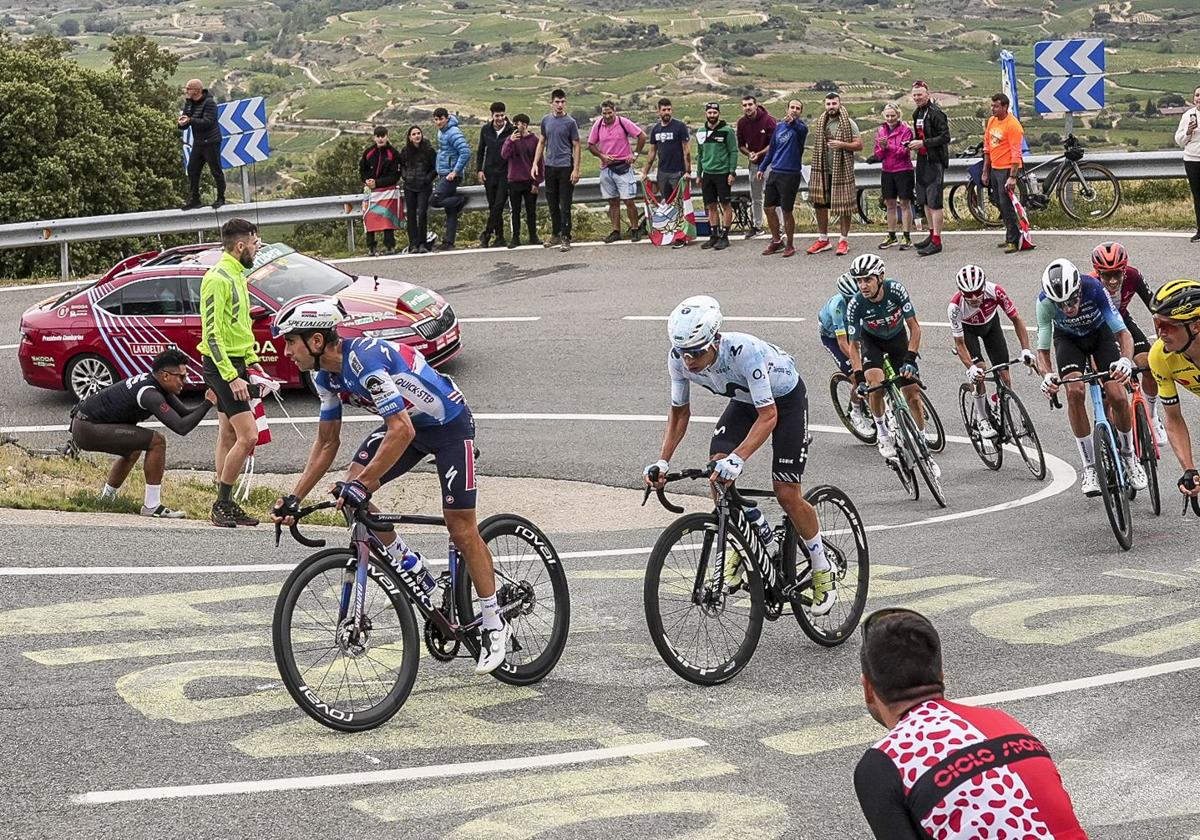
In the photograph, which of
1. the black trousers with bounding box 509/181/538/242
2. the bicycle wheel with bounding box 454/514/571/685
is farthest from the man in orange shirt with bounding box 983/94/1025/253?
the bicycle wheel with bounding box 454/514/571/685

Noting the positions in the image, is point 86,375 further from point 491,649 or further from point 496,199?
point 491,649

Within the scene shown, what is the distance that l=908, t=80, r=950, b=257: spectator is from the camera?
22297mm

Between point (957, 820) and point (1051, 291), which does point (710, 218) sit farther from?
point (957, 820)

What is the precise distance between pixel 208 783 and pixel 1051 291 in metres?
7.61

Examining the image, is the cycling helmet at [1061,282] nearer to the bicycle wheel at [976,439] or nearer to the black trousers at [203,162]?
the bicycle wheel at [976,439]

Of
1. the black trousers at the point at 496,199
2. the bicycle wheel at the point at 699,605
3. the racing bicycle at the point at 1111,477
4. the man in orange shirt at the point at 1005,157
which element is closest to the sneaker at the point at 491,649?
the bicycle wheel at the point at 699,605

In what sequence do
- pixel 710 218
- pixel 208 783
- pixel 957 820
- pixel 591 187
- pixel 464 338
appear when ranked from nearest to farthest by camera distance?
1. pixel 957 820
2. pixel 208 783
3. pixel 464 338
4. pixel 710 218
5. pixel 591 187

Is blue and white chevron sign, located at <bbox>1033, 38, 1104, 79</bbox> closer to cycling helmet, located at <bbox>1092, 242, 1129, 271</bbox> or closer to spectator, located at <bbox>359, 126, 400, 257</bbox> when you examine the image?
spectator, located at <bbox>359, 126, 400, 257</bbox>

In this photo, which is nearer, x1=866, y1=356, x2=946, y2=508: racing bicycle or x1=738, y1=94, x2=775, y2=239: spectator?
x1=866, y1=356, x2=946, y2=508: racing bicycle

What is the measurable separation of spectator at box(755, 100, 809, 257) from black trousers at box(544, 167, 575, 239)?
3191mm

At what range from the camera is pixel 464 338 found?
20.3 meters

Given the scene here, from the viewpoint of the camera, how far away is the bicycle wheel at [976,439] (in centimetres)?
1460

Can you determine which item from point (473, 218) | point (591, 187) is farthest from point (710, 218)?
point (473, 218)

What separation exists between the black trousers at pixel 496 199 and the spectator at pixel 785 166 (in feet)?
14.2
